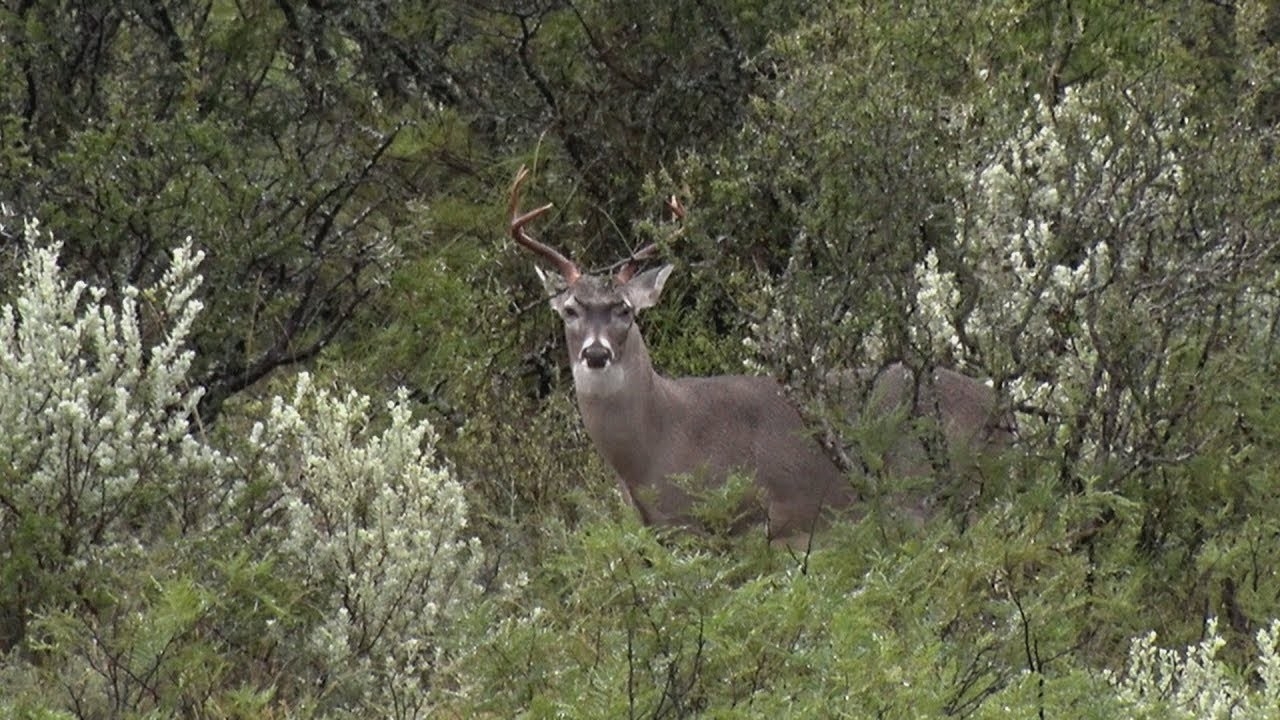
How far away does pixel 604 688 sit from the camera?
6203mm

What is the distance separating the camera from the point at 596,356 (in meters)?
10.7

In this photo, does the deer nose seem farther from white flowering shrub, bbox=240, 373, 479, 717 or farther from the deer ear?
white flowering shrub, bbox=240, 373, 479, 717

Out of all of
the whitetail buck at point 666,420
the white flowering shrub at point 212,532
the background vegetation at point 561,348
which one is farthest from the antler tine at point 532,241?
the white flowering shrub at point 212,532

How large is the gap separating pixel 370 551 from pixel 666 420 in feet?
9.12

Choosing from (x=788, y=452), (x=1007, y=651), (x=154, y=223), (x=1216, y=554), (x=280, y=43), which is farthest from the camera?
(x=280, y=43)

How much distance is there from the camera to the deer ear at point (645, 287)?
10859 mm

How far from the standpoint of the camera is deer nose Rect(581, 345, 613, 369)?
10664 millimetres

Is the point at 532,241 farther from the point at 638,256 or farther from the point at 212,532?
→ the point at 212,532

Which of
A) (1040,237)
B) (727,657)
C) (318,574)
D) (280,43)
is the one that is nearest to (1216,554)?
(1040,237)

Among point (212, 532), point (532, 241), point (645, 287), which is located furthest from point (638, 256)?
point (212, 532)

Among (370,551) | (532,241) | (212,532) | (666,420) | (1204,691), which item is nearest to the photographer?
(1204,691)

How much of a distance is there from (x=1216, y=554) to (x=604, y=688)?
2493 millimetres

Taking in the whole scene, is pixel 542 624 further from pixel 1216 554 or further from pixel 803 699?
pixel 1216 554

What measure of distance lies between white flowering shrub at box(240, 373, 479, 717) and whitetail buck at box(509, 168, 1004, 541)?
6.24 ft
